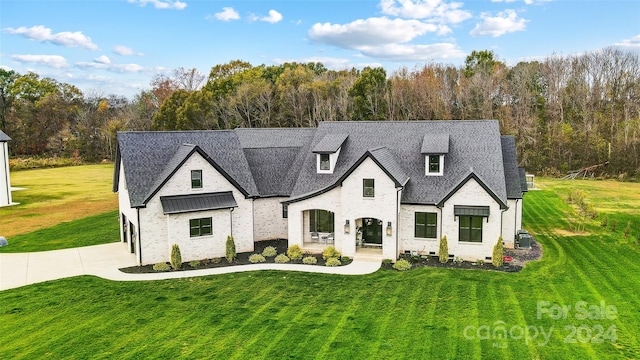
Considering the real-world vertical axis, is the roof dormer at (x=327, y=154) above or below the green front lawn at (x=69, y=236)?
above

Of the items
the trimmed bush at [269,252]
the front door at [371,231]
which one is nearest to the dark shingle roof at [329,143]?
the front door at [371,231]

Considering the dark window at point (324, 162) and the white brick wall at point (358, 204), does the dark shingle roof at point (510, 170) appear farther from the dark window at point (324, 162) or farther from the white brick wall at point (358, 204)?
the dark window at point (324, 162)

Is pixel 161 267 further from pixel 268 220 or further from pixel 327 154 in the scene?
pixel 327 154

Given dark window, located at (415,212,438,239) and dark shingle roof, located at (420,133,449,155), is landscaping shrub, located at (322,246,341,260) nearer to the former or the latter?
dark window, located at (415,212,438,239)

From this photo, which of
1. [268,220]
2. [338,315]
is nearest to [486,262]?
[338,315]

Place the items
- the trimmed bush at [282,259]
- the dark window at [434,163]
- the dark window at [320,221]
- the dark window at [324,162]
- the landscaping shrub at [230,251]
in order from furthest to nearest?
1. the dark window at [320,221]
2. the dark window at [324,162]
3. the dark window at [434,163]
4. the landscaping shrub at [230,251]
5. the trimmed bush at [282,259]
